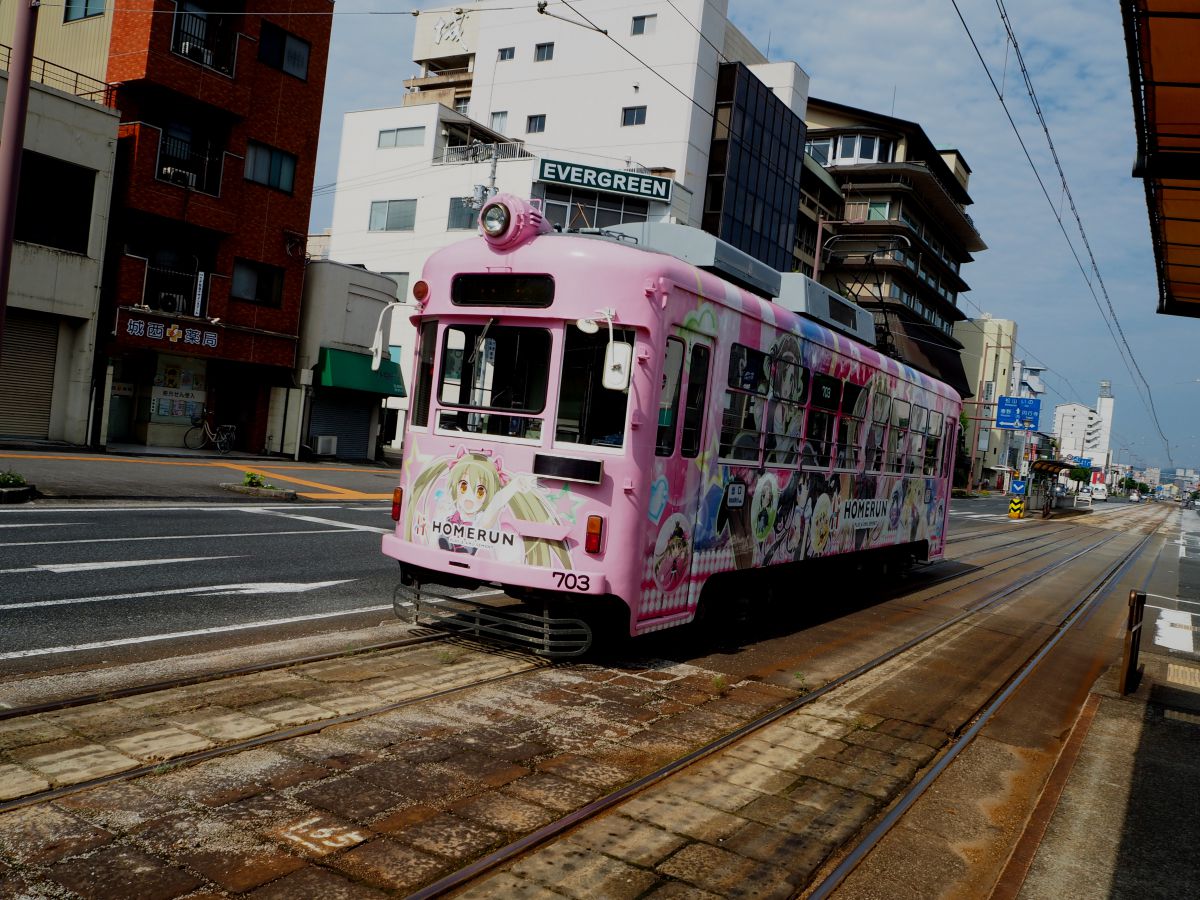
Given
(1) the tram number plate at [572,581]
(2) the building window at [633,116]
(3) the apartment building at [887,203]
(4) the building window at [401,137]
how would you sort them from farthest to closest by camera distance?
1. (3) the apartment building at [887,203]
2. (2) the building window at [633,116]
3. (4) the building window at [401,137]
4. (1) the tram number plate at [572,581]

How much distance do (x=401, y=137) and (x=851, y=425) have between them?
39.3 meters

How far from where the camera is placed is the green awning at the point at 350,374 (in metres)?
30.0

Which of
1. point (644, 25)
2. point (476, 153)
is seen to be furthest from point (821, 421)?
point (644, 25)

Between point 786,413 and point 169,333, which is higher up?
point 169,333

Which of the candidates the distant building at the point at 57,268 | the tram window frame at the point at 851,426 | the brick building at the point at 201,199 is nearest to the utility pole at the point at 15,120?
the tram window frame at the point at 851,426

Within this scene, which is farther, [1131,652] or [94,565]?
[94,565]

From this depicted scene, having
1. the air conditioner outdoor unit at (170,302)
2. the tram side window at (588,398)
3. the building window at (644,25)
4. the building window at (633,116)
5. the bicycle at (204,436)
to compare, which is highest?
the building window at (644,25)

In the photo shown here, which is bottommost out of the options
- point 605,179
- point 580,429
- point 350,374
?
point 580,429

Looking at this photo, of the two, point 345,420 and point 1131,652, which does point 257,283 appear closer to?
point 345,420

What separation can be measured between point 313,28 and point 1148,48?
27.5 metres

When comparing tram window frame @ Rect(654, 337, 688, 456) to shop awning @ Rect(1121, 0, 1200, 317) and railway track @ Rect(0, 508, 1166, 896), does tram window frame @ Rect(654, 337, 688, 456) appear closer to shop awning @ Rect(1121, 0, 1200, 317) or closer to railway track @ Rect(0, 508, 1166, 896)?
railway track @ Rect(0, 508, 1166, 896)

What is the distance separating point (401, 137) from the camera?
1773 inches

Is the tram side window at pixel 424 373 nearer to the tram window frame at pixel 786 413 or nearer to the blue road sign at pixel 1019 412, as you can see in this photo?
the tram window frame at pixel 786 413

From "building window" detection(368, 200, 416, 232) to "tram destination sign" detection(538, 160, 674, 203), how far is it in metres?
7.43
